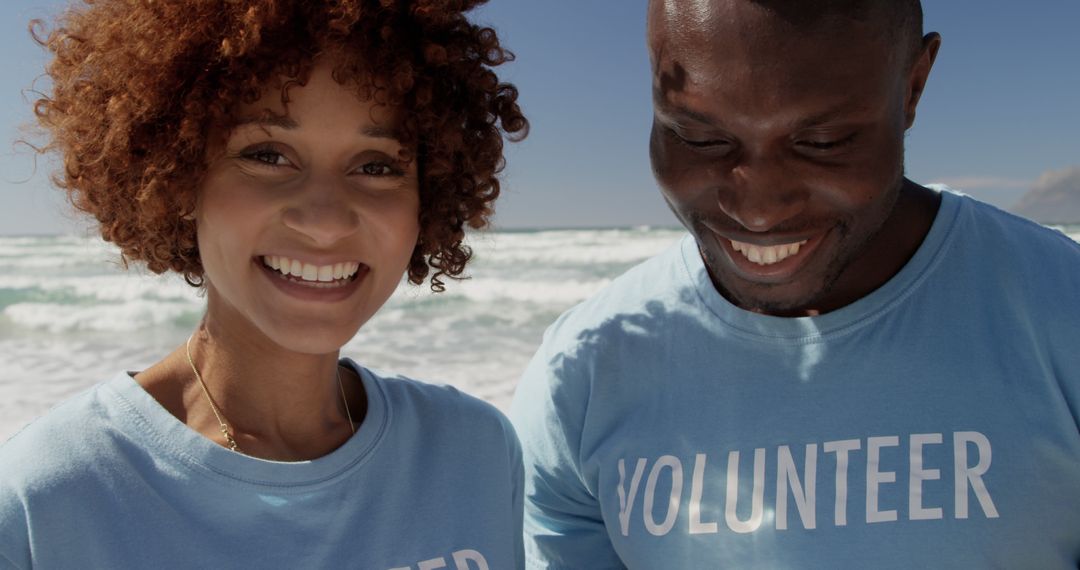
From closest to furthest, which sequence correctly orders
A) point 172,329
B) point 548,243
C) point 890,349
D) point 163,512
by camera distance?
point 163,512 < point 890,349 < point 172,329 < point 548,243

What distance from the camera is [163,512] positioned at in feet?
Result: 5.34

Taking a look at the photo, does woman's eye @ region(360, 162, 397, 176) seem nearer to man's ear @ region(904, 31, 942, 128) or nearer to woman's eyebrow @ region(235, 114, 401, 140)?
woman's eyebrow @ region(235, 114, 401, 140)

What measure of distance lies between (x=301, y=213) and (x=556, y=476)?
91cm

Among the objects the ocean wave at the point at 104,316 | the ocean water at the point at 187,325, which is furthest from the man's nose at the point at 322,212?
the ocean wave at the point at 104,316

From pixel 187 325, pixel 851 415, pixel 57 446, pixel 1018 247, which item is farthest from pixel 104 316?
pixel 1018 247

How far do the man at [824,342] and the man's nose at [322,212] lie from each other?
0.65 m

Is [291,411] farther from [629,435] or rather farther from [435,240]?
[629,435]

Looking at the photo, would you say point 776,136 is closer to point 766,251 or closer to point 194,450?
point 766,251

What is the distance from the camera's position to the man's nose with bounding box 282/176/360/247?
1770mm

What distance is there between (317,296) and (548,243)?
21.0 meters

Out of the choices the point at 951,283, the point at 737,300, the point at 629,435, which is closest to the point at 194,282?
the point at 629,435

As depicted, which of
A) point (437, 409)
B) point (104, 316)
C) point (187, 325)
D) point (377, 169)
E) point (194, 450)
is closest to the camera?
point (194, 450)

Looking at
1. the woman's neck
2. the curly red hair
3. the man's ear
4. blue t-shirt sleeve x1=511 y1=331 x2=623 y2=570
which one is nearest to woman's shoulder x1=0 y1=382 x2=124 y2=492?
the woman's neck

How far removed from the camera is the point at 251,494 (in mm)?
1724
